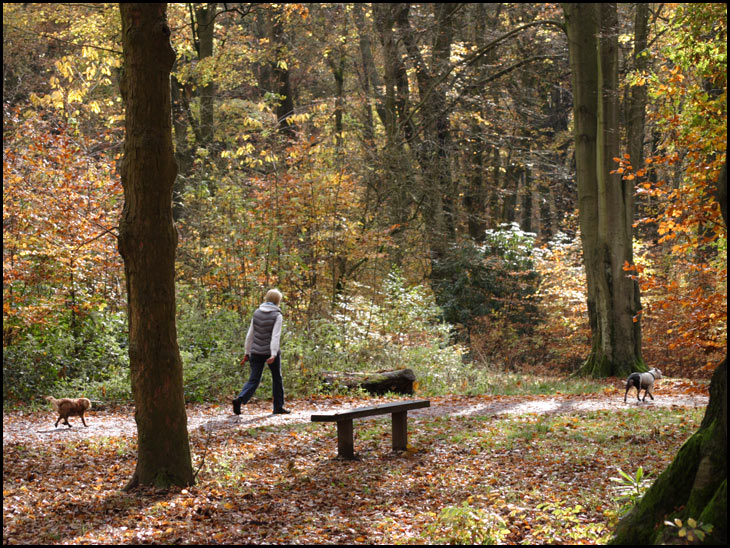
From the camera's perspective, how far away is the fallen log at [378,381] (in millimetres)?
13375

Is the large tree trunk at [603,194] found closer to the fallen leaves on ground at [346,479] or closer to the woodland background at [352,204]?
the woodland background at [352,204]

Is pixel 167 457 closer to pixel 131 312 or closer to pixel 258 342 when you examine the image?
pixel 131 312

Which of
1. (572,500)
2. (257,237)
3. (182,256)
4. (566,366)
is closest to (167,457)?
(572,500)

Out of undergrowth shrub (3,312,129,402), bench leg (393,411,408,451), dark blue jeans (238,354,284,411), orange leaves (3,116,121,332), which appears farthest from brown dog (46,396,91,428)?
bench leg (393,411,408,451)

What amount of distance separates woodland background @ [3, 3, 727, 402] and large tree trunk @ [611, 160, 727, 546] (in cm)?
508

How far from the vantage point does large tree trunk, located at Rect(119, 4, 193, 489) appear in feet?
19.8

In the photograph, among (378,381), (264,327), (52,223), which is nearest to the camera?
(264,327)

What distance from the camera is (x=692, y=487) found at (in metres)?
4.45

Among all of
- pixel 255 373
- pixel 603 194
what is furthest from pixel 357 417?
pixel 603 194

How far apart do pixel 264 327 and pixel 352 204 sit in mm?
7184

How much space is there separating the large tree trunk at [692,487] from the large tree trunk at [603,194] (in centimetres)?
1148

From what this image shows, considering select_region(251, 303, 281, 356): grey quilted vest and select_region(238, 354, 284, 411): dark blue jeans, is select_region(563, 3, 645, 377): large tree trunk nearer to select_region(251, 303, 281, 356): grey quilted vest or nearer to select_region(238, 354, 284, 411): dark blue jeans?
select_region(238, 354, 284, 411): dark blue jeans

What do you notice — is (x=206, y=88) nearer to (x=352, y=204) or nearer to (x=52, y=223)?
(x=352, y=204)

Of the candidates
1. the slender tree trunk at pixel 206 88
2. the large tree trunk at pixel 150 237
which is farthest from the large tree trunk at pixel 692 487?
the slender tree trunk at pixel 206 88
